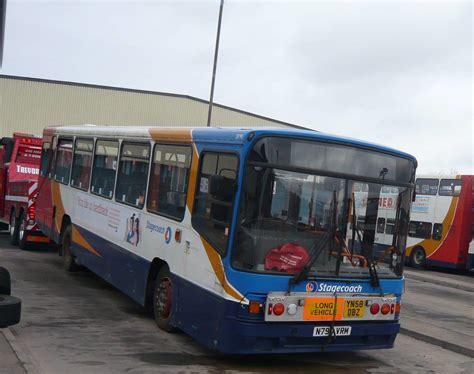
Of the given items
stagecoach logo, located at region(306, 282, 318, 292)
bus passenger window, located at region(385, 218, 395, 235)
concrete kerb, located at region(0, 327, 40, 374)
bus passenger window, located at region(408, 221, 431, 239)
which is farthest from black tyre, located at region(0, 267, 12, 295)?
bus passenger window, located at region(408, 221, 431, 239)

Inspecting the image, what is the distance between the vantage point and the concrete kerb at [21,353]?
6.55 metres

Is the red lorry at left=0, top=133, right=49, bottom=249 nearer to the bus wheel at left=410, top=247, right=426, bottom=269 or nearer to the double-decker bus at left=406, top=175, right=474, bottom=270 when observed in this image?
the double-decker bus at left=406, top=175, right=474, bottom=270

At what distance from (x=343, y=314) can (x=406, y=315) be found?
16.6 feet

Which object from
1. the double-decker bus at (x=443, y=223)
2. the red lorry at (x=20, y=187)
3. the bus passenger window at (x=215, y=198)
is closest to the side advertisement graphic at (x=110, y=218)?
the bus passenger window at (x=215, y=198)

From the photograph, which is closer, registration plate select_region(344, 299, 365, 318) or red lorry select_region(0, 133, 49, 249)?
registration plate select_region(344, 299, 365, 318)

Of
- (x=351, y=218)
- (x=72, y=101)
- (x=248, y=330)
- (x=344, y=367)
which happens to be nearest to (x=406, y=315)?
(x=344, y=367)

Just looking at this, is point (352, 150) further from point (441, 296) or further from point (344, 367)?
point (441, 296)

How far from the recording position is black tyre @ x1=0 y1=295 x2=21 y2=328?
6.98m

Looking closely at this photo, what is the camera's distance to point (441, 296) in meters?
16.3

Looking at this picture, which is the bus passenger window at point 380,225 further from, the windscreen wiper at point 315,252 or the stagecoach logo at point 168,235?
the stagecoach logo at point 168,235

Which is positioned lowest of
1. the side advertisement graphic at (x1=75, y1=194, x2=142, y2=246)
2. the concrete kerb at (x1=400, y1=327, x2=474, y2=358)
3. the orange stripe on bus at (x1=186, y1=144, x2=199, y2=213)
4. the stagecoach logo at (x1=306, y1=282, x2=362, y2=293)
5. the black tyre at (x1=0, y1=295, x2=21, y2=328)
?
the concrete kerb at (x1=400, y1=327, x2=474, y2=358)

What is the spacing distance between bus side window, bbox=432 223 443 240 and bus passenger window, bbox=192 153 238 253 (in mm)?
19879

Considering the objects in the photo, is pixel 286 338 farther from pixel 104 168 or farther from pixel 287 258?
pixel 104 168

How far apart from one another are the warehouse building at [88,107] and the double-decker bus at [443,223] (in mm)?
15436
